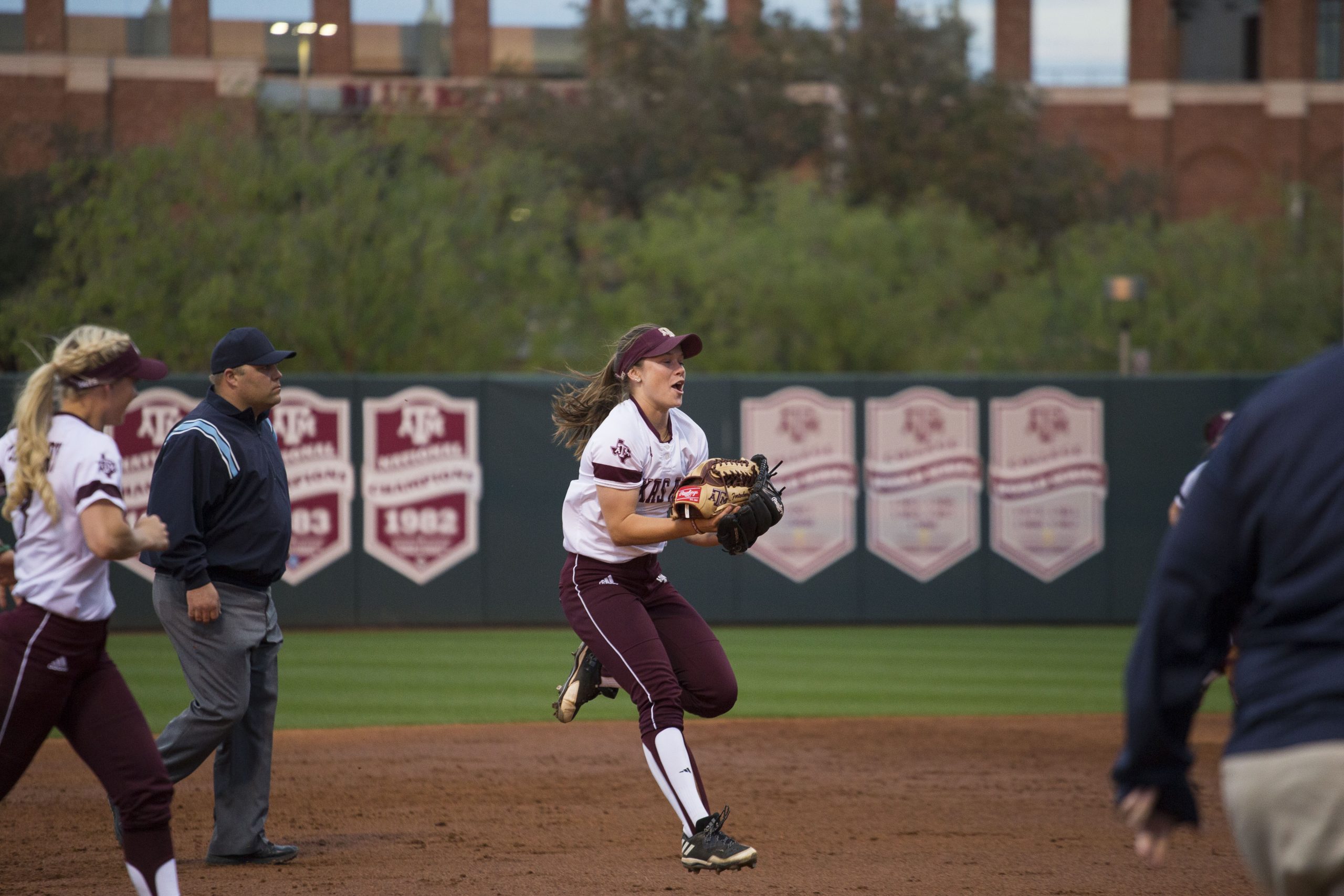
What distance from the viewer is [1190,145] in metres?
45.2

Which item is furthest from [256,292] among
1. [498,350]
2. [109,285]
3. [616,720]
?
[616,720]

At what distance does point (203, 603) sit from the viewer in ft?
16.5

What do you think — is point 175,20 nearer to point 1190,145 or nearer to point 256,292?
point 256,292

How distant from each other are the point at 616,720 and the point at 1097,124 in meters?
39.7

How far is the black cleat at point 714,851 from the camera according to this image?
187 inches

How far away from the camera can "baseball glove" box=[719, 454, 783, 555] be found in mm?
4984

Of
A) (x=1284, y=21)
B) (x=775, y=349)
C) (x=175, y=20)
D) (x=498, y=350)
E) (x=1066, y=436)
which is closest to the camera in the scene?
(x=1066, y=436)

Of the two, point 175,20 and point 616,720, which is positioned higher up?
point 175,20

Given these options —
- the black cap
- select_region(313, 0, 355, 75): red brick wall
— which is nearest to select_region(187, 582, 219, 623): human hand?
the black cap

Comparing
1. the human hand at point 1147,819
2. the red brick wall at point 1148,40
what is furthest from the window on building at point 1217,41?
the human hand at point 1147,819

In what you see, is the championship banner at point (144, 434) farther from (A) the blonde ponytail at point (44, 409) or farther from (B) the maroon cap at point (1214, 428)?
(A) the blonde ponytail at point (44, 409)

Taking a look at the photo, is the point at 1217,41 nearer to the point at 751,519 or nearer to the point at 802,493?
the point at 802,493

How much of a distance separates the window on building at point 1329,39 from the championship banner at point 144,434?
42385mm

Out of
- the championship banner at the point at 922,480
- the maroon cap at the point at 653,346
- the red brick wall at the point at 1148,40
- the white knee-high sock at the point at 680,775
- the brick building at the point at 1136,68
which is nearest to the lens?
the white knee-high sock at the point at 680,775
